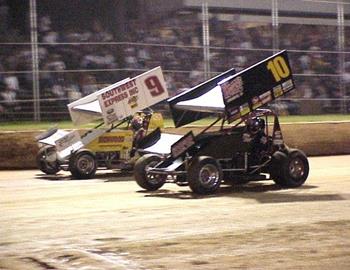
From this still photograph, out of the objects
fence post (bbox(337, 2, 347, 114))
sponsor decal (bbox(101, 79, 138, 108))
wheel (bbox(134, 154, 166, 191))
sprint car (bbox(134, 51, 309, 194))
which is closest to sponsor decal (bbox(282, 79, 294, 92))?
sprint car (bbox(134, 51, 309, 194))

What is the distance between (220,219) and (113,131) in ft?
24.3

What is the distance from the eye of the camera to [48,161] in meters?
16.8

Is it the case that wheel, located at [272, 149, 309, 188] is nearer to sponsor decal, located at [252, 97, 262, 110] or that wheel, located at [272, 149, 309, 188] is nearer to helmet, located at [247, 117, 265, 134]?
helmet, located at [247, 117, 265, 134]

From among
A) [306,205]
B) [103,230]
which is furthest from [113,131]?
[103,230]

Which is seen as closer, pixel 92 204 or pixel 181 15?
pixel 92 204

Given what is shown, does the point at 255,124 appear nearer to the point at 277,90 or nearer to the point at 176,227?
the point at 277,90

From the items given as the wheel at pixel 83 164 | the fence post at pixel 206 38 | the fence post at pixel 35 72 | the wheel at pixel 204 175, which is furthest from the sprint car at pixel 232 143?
the fence post at pixel 206 38

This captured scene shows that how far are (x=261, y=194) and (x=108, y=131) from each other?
529 centimetres

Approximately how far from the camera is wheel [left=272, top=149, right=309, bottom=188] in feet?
41.4

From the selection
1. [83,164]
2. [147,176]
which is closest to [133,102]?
[83,164]

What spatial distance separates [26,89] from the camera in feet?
67.9

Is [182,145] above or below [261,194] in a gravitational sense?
above

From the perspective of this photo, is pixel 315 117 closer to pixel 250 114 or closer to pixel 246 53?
pixel 246 53

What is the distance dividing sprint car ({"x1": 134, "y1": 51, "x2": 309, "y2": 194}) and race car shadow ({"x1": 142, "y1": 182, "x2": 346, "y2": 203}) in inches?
6.1
